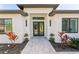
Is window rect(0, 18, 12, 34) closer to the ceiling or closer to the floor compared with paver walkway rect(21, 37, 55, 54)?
closer to the ceiling

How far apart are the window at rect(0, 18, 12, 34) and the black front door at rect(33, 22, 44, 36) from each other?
910 cm

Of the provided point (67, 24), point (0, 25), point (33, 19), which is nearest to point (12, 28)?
point (0, 25)

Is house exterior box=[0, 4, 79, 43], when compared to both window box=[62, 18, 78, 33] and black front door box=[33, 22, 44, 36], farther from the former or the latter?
black front door box=[33, 22, 44, 36]

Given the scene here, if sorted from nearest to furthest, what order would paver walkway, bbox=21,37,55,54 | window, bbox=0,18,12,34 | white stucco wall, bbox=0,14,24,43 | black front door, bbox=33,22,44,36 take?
1. paver walkway, bbox=21,37,55,54
2. white stucco wall, bbox=0,14,24,43
3. window, bbox=0,18,12,34
4. black front door, bbox=33,22,44,36

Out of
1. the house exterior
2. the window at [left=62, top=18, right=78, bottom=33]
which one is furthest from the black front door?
the window at [left=62, top=18, right=78, bottom=33]

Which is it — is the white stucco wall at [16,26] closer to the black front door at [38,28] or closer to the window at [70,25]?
the window at [70,25]

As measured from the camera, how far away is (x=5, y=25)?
1975 centimetres

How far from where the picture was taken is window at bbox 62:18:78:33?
20672 mm

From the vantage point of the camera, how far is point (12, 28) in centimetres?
1950

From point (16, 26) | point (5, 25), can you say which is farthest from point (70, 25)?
point (5, 25)

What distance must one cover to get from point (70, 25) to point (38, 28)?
341 inches

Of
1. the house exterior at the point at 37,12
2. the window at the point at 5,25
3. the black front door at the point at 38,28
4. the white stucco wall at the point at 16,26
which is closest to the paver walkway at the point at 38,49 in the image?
the white stucco wall at the point at 16,26

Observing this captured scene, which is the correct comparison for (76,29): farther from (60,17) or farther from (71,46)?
(71,46)

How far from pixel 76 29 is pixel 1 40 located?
9.08 metres
